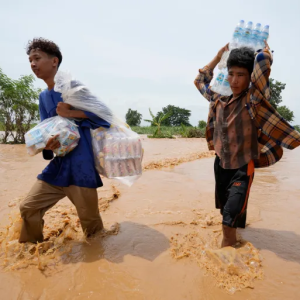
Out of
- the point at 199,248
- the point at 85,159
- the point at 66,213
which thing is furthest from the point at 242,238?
the point at 66,213

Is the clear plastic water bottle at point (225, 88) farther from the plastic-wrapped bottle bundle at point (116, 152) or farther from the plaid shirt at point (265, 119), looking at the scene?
the plastic-wrapped bottle bundle at point (116, 152)

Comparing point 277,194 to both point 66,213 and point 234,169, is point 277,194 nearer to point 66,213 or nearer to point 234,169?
point 234,169

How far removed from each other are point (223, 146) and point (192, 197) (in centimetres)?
158

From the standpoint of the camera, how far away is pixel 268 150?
2332mm

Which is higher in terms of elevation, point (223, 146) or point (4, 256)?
point (223, 146)

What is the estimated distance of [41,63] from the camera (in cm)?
223

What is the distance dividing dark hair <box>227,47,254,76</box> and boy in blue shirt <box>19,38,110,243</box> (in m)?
1.12

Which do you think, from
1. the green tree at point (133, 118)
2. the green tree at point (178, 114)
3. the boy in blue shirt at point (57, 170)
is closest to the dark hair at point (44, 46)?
the boy in blue shirt at point (57, 170)

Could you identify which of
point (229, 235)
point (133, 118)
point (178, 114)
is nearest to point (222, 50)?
point (229, 235)

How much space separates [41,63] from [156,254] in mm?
1804

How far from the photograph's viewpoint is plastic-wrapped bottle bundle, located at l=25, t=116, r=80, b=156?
2.11 meters

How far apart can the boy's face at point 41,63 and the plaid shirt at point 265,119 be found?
143cm

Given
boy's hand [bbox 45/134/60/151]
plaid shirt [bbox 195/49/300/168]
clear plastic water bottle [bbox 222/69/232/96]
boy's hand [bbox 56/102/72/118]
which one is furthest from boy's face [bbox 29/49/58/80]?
clear plastic water bottle [bbox 222/69/232/96]

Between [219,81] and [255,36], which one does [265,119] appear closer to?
[219,81]
